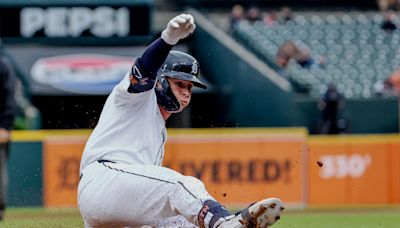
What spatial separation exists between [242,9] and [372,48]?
2.79 meters

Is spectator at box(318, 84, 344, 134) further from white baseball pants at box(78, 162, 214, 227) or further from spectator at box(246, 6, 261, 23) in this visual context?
white baseball pants at box(78, 162, 214, 227)

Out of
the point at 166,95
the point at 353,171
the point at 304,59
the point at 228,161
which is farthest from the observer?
the point at 304,59

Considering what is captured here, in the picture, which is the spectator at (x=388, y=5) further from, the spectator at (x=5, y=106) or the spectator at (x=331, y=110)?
the spectator at (x=5, y=106)

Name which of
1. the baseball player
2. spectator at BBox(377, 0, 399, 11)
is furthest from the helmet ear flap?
spectator at BBox(377, 0, 399, 11)

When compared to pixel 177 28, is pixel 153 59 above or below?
below

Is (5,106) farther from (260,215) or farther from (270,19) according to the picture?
(270,19)

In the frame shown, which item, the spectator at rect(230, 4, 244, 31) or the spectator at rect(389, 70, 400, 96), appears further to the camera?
the spectator at rect(230, 4, 244, 31)

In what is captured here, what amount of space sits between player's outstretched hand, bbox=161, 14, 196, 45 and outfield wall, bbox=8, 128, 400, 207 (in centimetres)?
810

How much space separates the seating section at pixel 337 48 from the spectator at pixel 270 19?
0.12 m

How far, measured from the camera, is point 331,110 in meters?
17.4

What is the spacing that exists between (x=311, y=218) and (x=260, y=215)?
263 inches

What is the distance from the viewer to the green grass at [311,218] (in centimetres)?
962

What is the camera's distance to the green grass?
9617 mm

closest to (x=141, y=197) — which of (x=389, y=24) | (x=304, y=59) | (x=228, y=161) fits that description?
(x=228, y=161)
